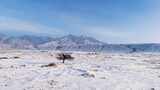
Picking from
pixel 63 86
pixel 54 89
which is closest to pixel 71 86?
pixel 63 86

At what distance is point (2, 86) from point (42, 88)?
307 centimetres

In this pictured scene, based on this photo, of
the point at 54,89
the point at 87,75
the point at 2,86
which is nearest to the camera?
the point at 54,89

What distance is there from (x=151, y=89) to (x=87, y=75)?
8612 millimetres

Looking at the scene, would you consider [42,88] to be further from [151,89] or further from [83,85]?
[151,89]

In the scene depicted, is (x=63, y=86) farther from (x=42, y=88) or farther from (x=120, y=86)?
(x=120, y=86)

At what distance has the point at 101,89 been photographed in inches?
763

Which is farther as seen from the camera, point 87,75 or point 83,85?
point 87,75

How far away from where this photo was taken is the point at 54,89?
18844mm

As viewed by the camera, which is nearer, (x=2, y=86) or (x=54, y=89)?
(x=54, y=89)

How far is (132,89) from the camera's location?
19547 mm

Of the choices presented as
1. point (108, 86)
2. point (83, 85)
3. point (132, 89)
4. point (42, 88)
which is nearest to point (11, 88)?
point (42, 88)

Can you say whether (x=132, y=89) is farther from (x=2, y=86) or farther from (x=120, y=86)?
(x=2, y=86)

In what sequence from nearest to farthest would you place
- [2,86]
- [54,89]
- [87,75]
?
1. [54,89]
2. [2,86]
3. [87,75]

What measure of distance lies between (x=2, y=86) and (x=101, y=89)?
6.67 m
